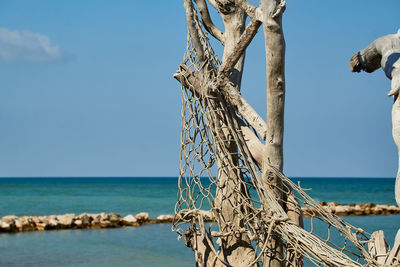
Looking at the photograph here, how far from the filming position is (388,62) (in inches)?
121

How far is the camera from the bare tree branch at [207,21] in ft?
15.6

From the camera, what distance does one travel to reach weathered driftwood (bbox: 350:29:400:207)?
115 inches

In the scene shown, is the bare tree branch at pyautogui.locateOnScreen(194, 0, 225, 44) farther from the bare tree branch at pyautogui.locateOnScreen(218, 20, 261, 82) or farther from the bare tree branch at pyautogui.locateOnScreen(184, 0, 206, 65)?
the bare tree branch at pyautogui.locateOnScreen(218, 20, 261, 82)

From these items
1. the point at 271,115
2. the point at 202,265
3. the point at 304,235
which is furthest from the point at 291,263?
the point at 271,115

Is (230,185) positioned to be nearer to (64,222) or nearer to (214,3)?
(214,3)

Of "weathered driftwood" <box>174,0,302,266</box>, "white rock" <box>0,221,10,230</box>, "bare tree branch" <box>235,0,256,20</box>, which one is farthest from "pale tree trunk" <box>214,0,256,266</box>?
"white rock" <box>0,221,10,230</box>

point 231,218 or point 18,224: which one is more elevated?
point 231,218

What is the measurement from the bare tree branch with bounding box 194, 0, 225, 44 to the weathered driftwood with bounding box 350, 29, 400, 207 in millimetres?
1622

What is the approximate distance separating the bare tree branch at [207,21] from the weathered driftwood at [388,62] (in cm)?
162

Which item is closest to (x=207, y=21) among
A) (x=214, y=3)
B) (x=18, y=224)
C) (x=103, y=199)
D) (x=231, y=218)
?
(x=214, y=3)

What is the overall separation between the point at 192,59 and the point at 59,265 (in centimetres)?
576

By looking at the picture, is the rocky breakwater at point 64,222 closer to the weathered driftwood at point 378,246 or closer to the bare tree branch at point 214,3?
the bare tree branch at point 214,3

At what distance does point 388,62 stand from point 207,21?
2.07m

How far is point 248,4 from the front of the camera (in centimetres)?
390
